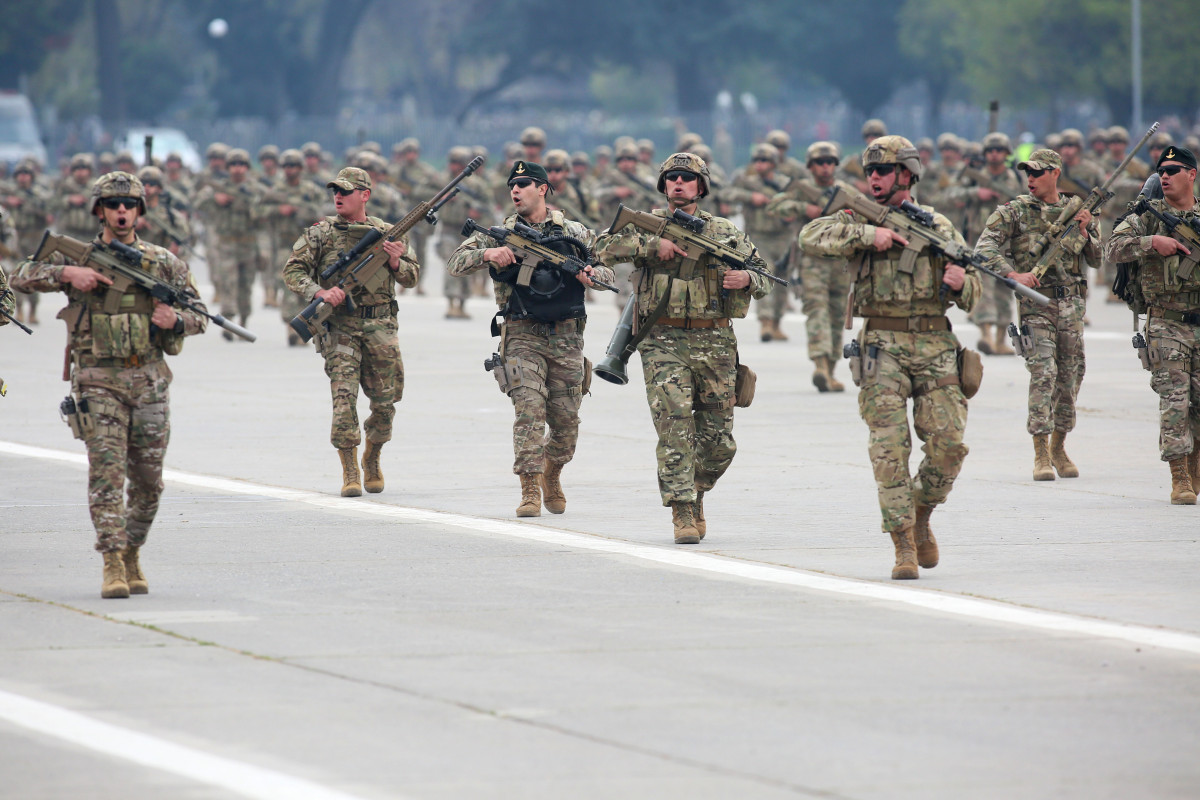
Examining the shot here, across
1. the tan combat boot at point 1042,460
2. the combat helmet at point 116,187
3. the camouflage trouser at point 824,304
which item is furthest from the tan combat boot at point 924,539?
the camouflage trouser at point 824,304

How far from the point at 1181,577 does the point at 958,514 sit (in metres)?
2.13

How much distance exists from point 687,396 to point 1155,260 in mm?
3152

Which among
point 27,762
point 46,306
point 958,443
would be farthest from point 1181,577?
point 46,306

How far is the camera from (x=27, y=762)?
20.6 ft

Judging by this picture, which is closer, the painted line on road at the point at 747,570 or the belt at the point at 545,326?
the painted line on road at the point at 747,570

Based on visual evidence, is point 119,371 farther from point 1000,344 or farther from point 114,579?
point 1000,344

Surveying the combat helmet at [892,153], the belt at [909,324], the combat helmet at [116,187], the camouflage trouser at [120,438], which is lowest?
the camouflage trouser at [120,438]

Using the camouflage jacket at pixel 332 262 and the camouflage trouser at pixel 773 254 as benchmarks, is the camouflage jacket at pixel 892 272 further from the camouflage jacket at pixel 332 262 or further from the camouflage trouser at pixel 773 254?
the camouflage trouser at pixel 773 254

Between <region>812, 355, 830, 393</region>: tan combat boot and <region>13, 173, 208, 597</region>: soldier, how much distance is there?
927 cm

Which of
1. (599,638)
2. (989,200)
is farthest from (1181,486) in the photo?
(989,200)

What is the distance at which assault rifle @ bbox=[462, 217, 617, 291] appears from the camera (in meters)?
11.0

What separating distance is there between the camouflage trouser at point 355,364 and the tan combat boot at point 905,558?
393 cm

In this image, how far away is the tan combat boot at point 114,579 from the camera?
8.85 m

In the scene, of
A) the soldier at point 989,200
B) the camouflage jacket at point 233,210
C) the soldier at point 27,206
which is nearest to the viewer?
the soldier at point 989,200
